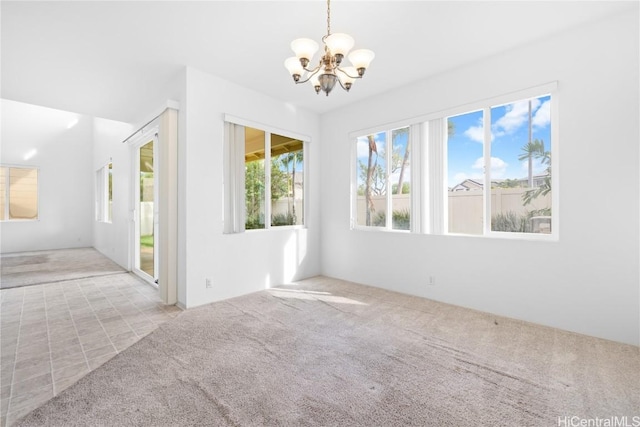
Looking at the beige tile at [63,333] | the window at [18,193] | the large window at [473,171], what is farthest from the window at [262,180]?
the window at [18,193]

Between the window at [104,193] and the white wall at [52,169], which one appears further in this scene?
the white wall at [52,169]

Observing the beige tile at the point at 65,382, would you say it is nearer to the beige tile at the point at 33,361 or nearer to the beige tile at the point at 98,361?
the beige tile at the point at 98,361

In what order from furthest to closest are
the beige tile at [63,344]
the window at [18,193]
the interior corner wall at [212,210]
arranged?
1. the window at [18,193]
2. the interior corner wall at [212,210]
3. the beige tile at [63,344]

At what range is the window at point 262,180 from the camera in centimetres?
401

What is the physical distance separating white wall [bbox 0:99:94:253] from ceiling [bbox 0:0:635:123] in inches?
243

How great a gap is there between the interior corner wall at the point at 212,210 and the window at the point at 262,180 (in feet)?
0.49

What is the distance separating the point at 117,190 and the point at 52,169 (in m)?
4.69

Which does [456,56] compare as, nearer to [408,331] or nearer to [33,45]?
[408,331]

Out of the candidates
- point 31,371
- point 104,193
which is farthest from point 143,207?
point 104,193

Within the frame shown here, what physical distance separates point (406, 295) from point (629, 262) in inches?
89.4

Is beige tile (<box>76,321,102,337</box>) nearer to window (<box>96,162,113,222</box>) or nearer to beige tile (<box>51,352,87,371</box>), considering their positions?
beige tile (<box>51,352,87,371</box>)

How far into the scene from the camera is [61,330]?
297 cm

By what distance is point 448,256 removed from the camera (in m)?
3.72

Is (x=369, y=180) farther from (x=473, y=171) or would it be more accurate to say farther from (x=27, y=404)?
(x=27, y=404)
